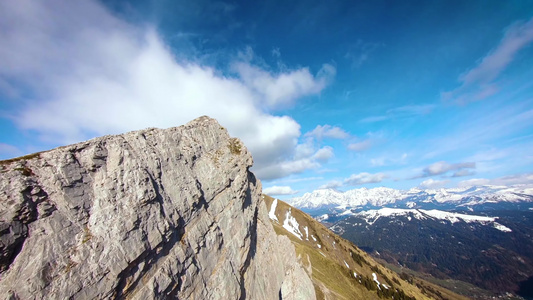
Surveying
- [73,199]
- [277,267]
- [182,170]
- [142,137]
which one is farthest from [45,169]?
[277,267]

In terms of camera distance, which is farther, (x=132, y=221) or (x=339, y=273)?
(x=339, y=273)

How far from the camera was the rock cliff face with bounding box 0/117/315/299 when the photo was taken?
19250mm

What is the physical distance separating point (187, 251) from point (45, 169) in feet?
54.6

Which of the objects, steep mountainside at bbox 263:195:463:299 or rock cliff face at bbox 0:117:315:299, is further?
steep mountainside at bbox 263:195:463:299

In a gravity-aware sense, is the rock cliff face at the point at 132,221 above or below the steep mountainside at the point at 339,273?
above

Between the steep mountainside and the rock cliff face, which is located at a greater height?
the rock cliff face

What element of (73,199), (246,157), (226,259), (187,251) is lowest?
(226,259)

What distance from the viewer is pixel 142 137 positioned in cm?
3089

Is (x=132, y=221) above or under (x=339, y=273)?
above

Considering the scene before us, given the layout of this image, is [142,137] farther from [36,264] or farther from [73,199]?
[36,264]

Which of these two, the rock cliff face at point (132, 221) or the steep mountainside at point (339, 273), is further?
the steep mountainside at point (339, 273)

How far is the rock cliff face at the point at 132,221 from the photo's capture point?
1925 cm

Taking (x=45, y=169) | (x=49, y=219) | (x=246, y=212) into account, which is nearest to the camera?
(x=49, y=219)

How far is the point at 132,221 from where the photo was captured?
2458 cm
